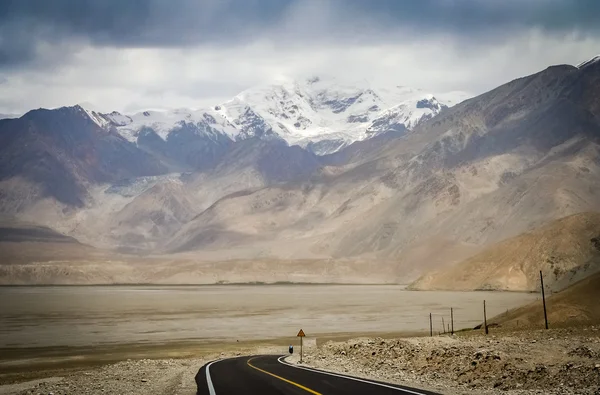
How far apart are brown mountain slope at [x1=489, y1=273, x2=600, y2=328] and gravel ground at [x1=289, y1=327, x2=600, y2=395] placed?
19.8m

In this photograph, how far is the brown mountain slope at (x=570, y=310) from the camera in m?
60.1

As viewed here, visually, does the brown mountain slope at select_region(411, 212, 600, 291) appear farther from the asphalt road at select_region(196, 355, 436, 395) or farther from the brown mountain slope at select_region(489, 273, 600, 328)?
the asphalt road at select_region(196, 355, 436, 395)

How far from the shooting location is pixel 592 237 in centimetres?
17712

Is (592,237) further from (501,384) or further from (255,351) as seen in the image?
(501,384)

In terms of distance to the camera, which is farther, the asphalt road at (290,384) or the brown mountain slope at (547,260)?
the brown mountain slope at (547,260)

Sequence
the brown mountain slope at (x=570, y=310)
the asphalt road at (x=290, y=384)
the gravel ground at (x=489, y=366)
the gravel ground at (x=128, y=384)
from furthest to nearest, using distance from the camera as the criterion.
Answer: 1. the brown mountain slope at (x=570, y=310)
2. the gravel ground at (x=128, y=384)
3. the gravel ground at (x=489, y=366)
4. the asphalt road at (x=290, y=384)

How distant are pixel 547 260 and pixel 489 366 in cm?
15678

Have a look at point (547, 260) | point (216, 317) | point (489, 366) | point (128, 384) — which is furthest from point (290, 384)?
point (547, 260)

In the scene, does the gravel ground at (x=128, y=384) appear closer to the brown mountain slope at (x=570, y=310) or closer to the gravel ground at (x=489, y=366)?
the gravel ground at (x=489, y=366)

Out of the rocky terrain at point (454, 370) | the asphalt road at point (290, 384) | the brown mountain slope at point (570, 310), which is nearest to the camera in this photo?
the asphalt road at point (290, 384)

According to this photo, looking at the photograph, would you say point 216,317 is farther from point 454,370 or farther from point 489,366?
point 489,366

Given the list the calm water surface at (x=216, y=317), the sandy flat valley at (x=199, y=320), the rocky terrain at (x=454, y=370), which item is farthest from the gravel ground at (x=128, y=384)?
the calm water surface at (x=216, y=317)

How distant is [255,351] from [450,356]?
37384 millimetres

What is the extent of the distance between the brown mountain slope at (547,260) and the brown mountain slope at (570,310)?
94.7 meters
